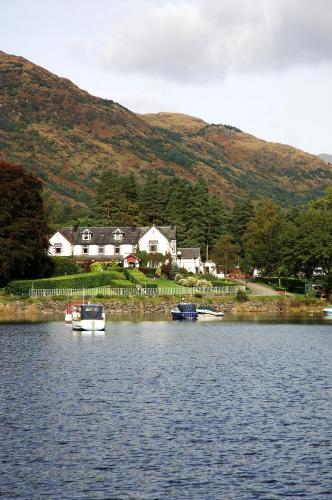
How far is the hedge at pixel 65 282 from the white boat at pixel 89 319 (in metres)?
20.8

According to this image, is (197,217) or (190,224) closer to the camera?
(190,224)

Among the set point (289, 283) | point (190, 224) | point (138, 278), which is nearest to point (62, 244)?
point (190, 224)

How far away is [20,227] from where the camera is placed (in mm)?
112750

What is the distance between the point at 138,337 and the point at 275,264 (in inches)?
2472

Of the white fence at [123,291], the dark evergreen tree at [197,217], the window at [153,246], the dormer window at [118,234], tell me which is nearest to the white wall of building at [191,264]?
the window at [153,246]

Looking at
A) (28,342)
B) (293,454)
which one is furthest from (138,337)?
(293,454)

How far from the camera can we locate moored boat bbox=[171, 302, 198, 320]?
10644cm

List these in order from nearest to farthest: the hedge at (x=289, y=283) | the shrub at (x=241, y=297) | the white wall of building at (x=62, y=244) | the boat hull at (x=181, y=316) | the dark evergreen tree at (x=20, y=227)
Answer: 1. the boat hull at (x=181, y=316)
2. the dark evergreen tree at (x=20, y=227)
3. the shrub at (x=241, y=297)
4. the hedge at (x=289, y=283)
5. the white wall of building at (x=62, y=244)

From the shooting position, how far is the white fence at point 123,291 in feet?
372

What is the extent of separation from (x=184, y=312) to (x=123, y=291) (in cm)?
1247

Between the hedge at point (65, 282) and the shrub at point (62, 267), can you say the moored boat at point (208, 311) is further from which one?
the shrub at point (62, 267)

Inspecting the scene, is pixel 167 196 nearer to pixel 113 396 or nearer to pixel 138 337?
pixel 138 337

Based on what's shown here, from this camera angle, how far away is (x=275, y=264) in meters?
138

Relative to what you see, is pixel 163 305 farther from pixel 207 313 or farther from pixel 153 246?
pixel 153 246
